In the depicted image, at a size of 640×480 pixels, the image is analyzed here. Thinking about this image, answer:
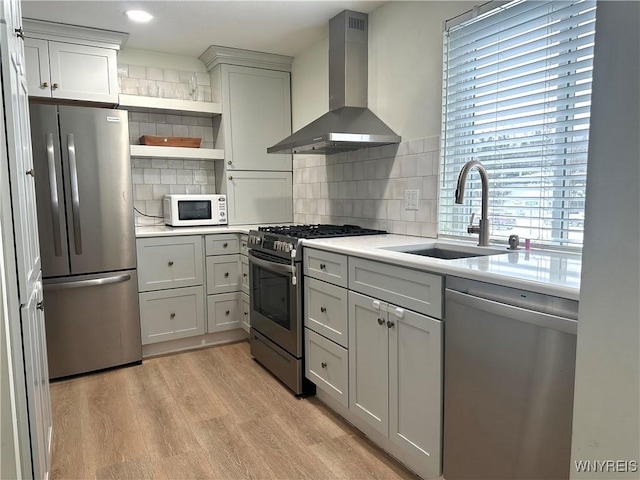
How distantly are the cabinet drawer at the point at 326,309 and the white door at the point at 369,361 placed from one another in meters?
0.07

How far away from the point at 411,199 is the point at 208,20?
1873mm

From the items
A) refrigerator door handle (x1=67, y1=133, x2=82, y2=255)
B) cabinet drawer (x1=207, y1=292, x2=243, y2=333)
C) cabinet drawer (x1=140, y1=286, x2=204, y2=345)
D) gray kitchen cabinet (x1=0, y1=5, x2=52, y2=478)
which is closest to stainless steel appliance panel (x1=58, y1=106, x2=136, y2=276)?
refrigerator door handle (x1=67, y1=133, x2=82, y2=255)

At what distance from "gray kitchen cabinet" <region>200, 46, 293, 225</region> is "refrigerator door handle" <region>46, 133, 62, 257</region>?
1360mm

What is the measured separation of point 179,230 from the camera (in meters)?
3.43

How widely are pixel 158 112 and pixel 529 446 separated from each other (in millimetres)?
3639

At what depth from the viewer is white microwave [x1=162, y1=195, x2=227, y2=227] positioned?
11.6ft

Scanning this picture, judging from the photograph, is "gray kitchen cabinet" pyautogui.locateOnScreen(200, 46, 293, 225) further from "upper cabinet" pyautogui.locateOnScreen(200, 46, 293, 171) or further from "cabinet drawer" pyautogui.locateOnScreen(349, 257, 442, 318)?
"cabinet drawer" pyautogui.locateOnScreen(349, 257, 442, 318)

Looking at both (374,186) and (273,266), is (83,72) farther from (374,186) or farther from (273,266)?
(374,186)

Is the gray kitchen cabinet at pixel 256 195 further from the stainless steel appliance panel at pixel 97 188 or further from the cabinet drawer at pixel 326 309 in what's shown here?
the cabinet drawer at pixel 326 309

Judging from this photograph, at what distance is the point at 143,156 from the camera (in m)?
3.54

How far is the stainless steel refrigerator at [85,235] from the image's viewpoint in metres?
2.79

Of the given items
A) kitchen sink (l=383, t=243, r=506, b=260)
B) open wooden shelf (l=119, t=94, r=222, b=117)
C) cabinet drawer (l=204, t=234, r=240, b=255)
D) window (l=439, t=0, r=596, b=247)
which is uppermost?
open wooden shelf (l=119, t=94, r=222, b=117)

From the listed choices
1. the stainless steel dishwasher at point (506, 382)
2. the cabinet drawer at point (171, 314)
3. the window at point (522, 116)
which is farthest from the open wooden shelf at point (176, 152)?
the stainless steel dishwasher at point (506, 382)

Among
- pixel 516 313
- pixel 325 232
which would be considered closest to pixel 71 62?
pixel 325 232
